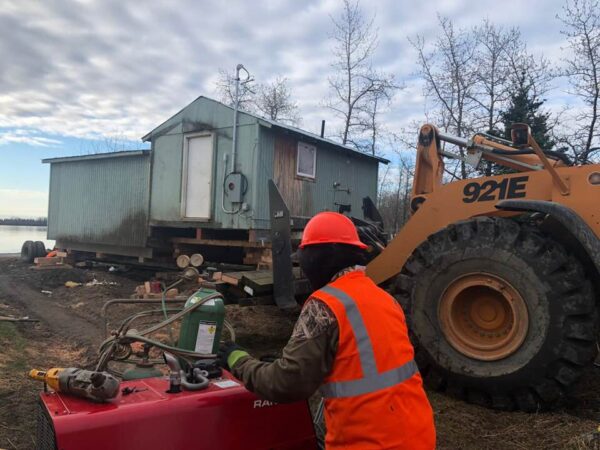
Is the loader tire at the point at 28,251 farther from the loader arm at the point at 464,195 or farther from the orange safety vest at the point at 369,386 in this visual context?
the orange safety vest at the point at 369,386

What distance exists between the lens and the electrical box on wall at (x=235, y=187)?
11547mm

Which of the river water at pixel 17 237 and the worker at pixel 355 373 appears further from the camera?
the river water at pixel 17 237

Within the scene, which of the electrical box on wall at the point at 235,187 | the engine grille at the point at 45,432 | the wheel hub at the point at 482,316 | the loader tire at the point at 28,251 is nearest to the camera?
the engine grille at the point at 45,432

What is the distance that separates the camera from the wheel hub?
462 cm

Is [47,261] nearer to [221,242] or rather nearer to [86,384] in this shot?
[221,242]

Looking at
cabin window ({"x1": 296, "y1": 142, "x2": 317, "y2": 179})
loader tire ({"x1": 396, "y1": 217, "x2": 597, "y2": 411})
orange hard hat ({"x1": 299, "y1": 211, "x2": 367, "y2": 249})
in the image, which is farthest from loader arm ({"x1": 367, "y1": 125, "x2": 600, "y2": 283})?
cabin window ({"x1": 296, "y1": 142, "x2": 317, "y2": 179})

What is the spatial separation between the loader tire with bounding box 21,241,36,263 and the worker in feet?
60.4

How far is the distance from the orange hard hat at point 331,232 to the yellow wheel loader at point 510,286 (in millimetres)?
2767

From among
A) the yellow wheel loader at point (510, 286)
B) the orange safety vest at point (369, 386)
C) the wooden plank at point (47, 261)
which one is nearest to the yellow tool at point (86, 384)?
the orange safety vest at point (369, 386)

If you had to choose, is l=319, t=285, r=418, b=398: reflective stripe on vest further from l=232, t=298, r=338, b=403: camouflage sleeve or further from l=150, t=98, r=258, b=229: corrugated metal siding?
l=150, t=98, r=258, b=229: corrugated metal siding

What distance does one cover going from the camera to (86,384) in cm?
247

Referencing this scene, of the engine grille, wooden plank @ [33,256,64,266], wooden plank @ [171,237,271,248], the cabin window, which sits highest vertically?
the cabin window

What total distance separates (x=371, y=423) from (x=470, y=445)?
7.80 ft

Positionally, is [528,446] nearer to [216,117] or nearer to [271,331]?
[271,331]
